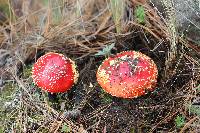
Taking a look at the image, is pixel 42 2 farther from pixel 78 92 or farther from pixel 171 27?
pixel 171 27

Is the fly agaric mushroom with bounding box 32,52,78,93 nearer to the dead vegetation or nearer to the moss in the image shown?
the dead vegetation

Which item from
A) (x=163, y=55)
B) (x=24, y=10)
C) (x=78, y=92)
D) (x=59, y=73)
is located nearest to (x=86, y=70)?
(x=78, y=92)

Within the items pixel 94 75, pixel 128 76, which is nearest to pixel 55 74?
pixel 94 75

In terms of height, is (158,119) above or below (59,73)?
below

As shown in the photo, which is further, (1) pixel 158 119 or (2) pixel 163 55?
(2) pixel 163 55

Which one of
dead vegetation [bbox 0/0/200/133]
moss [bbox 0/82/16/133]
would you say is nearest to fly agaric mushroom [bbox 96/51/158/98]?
dead vegetation [bbox 0/0/200/133]
